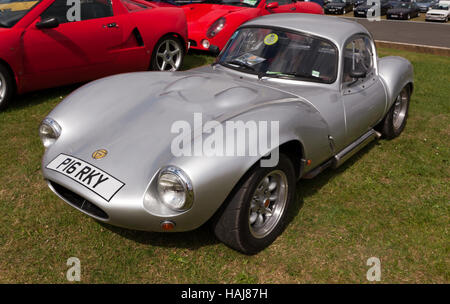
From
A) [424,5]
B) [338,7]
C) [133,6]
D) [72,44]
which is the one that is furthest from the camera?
[424,5]

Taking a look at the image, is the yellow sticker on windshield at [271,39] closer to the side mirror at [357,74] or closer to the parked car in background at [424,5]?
the side mirror at [357,74]

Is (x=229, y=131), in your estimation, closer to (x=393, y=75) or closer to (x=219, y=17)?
(x=393, y=75)

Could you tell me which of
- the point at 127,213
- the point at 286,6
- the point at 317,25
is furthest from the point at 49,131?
the point at 286,6

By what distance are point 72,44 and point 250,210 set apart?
3.84m

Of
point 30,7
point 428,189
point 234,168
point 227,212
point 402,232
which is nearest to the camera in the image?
point 234,168

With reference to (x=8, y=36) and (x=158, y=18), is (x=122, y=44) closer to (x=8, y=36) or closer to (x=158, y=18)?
(x=158, y=18)

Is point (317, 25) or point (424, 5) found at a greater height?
point (317, 25)

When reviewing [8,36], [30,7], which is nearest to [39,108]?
[8,36]

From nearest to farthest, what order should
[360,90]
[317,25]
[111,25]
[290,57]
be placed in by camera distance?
[290,57] → [360,90] → [317,25] → [111,25]

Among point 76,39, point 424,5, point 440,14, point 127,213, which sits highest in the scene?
point 76,39

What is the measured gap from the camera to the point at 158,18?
6277 millimetres

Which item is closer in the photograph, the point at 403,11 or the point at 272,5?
the point at 272,5

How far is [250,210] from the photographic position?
9.02 ft
